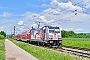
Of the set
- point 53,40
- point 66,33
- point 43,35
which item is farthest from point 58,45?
point 66,33

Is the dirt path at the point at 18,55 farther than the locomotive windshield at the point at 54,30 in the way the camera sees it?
No

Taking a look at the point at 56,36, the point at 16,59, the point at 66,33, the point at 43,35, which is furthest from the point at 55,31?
the point at 66,33

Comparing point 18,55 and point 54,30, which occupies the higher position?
point 54,30

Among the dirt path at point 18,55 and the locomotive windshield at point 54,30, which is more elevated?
the locomotive windshield at point 54,30

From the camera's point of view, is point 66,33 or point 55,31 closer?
point 55,31

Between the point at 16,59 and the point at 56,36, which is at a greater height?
the point at 56,36

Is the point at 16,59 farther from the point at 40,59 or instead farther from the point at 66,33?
the point at 66,33

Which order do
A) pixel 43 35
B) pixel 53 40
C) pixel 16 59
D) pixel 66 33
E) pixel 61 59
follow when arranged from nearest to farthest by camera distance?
pixel 61 59
pixel 16 59
pixel 53 40
pixel 43 35
pixel 66 33

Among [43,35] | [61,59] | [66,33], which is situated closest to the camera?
[61,59]

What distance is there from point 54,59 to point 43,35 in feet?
65.0

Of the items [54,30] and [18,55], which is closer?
[18,55]

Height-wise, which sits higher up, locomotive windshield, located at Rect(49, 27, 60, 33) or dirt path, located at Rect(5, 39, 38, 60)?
locomotive windshield, located at Rect(49, 27, 60, 33)

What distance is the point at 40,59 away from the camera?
1630cm

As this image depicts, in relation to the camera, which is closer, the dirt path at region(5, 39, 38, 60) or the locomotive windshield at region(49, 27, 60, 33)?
the dirt path at region(5, 39, 38, 60)
